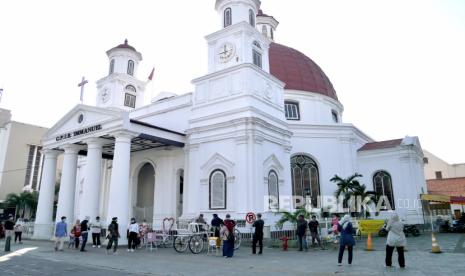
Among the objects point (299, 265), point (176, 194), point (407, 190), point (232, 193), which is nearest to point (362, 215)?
point (407, 190)

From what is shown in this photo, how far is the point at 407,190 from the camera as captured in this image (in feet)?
86.0

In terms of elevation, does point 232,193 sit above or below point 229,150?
below

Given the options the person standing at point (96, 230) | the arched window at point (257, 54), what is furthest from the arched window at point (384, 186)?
the person standing at point (96, 230)

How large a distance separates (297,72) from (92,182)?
17.8 m

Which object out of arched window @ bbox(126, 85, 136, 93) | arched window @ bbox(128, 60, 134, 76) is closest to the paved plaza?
arched window @ bbox(126, 85, 136, 93)

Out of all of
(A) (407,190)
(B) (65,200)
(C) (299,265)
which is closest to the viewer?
(C) (299,265)

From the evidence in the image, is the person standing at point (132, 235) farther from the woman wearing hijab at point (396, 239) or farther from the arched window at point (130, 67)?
the arched window at point (130, 67)

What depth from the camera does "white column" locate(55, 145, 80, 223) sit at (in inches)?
849

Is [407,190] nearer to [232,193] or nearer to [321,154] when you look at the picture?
[321,154]

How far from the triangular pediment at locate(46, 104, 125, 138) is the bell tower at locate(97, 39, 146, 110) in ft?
23.3

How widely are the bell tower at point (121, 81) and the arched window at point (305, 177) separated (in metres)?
14.5

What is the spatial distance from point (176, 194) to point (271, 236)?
23.5 feet

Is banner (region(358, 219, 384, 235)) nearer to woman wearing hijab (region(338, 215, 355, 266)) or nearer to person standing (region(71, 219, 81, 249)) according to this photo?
woman wearing hijab (region(338, 215, 355, 266))

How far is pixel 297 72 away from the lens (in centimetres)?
2944
